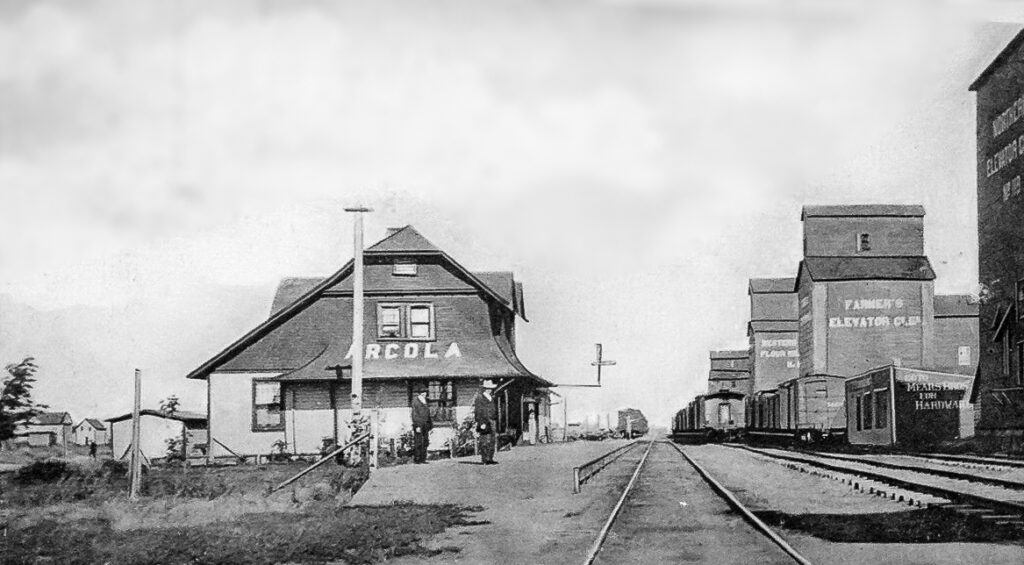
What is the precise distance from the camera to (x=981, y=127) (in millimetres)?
14094

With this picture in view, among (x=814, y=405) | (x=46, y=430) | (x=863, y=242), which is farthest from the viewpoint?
(x=814, y=405)

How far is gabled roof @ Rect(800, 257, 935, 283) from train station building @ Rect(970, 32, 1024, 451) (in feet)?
5.20

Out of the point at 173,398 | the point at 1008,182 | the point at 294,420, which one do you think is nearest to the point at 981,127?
the point at 1008,182

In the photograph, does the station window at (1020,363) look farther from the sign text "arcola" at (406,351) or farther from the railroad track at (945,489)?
the sign text "arcola" at (406,351)

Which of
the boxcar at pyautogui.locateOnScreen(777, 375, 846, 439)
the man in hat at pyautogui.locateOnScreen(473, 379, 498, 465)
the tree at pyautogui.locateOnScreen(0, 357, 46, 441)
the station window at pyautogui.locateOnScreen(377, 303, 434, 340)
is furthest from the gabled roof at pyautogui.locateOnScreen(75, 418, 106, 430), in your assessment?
the boxcar at pyautogui.locateOnScreen(777, 375, 846, 439)

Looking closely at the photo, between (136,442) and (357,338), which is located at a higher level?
(357,338)

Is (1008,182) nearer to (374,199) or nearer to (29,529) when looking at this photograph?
(374,199)

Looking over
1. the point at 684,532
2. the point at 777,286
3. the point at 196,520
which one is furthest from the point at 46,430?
the point at 777,286

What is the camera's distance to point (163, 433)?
18.2 metres

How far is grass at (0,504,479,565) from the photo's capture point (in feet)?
28.8

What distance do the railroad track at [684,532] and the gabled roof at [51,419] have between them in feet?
18.3

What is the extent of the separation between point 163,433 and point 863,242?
473 inches

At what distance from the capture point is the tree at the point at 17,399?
10.1 metres

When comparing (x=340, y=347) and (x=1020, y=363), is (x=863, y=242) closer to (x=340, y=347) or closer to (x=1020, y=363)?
(x=1020, y=363)
